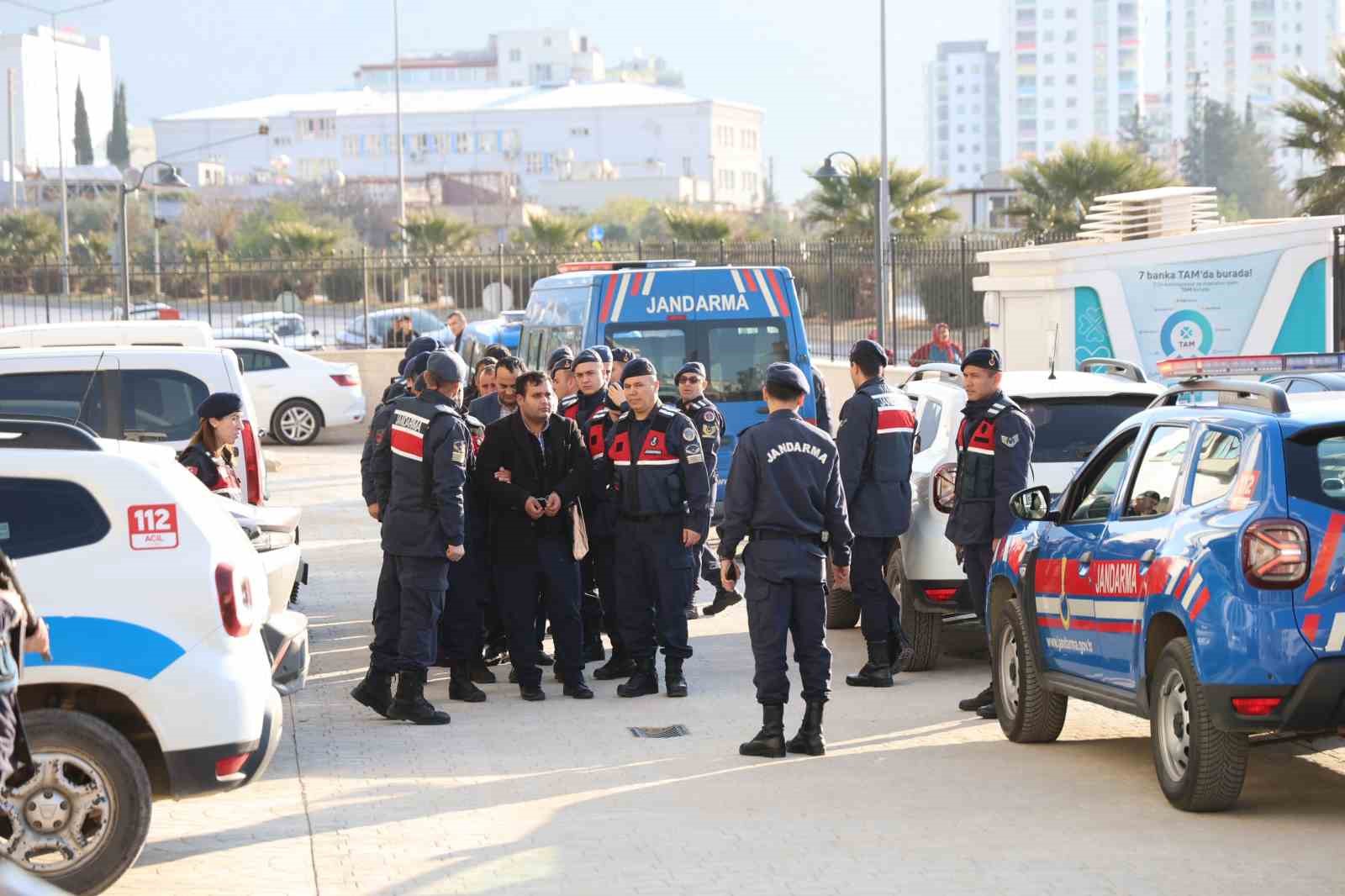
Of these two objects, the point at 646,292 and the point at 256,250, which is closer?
the point at 646,292

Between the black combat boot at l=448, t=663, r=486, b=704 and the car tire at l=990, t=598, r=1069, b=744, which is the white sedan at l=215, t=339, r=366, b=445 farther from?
the car tire at l=990, t=598, r=1069, b=744

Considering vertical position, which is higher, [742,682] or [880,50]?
[880,50]

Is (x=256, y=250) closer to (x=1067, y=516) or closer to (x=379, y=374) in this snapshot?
(x=379, y=374)

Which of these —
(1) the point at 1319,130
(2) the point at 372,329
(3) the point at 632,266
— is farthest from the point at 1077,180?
(3) the point at 632,266

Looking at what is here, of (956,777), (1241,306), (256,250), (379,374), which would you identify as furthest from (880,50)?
(256,250)

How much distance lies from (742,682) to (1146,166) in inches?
1182

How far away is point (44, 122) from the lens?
177875mm

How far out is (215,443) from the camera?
1038 centimetres

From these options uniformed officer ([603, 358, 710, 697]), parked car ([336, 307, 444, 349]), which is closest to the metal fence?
parked car ([336, 307, 444, 349])

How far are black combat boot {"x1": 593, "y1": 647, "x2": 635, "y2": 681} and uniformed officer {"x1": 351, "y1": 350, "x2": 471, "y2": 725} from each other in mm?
1543

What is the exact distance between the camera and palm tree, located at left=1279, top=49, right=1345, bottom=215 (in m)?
28.3

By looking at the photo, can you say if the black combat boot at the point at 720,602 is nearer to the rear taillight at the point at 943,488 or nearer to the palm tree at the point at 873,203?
the rear taillight at the point at 943,488

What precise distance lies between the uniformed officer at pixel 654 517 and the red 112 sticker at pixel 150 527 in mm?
4068

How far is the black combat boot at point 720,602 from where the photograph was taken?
13.2 m
